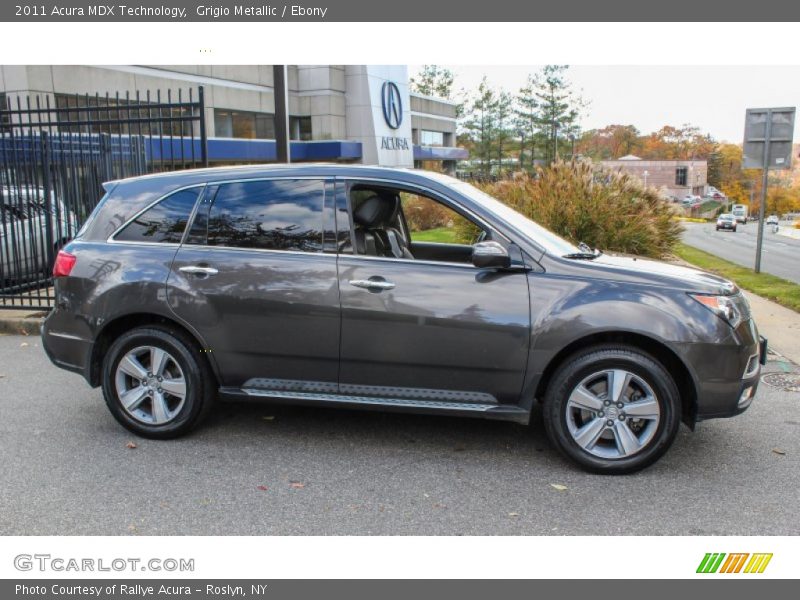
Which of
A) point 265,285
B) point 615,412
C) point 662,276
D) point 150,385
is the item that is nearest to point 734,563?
point 615,412

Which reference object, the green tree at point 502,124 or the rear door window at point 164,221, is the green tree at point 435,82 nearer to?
the green tree at point 502,124

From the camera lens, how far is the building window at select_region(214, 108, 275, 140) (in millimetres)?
39875

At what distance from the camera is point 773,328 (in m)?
8.95

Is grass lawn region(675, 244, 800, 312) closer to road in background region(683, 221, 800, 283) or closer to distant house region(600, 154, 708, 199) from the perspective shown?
road in background region(683, 221, 800, 283)

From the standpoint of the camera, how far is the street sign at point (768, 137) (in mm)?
15031

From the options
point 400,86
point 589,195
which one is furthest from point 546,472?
point 400,86

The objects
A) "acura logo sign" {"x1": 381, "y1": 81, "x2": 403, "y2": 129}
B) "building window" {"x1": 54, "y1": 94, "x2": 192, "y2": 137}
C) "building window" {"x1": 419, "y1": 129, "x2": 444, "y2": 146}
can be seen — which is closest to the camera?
"building window" {"x1": 54, "y1": 94, "x2": 192, "y2": 137}

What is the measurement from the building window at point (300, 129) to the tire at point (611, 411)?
4226 centimetres

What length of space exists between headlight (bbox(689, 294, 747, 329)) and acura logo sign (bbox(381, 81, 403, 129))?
41285 mm

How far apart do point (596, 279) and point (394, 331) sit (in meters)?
1.27

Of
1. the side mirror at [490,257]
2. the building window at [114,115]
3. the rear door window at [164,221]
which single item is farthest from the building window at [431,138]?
the side mirror at [490,257]

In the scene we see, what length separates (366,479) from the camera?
441 cm

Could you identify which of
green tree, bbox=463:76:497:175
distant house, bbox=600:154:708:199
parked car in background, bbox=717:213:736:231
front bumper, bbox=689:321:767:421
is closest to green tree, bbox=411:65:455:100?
green tree, bbox=463:76:497:175

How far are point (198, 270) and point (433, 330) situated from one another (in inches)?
63.1
